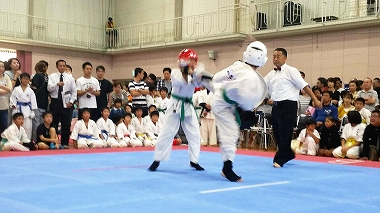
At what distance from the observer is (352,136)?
24.5 ft

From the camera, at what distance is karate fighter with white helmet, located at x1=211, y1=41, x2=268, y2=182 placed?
436 centimetres

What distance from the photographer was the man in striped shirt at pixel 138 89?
8477mm

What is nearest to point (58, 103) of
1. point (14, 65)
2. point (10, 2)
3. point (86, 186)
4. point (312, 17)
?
point (14, 65)

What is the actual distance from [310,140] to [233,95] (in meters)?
4.12

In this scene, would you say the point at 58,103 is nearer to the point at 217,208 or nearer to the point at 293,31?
the point at 217,208

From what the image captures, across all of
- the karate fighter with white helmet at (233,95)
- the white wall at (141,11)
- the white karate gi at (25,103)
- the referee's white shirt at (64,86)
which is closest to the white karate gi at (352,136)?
the karate fighter with white helmet at (233,95)

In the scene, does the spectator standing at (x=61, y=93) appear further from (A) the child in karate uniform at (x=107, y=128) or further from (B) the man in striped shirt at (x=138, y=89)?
(B) the man in striped shirt at (x=138, y=89)

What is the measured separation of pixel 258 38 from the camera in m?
13.8

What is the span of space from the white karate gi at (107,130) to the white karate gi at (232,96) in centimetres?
460

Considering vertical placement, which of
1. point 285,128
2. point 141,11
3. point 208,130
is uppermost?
point 141,11

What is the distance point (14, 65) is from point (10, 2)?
8980 mm

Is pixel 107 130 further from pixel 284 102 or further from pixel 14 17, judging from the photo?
pixel 14 17

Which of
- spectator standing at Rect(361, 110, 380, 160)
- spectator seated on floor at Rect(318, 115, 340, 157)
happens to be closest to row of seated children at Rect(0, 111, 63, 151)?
spectator seated on floor at Rect(318, 115, 340, 157)

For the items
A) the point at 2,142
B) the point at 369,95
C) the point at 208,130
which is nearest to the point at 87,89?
the point at 2,142
